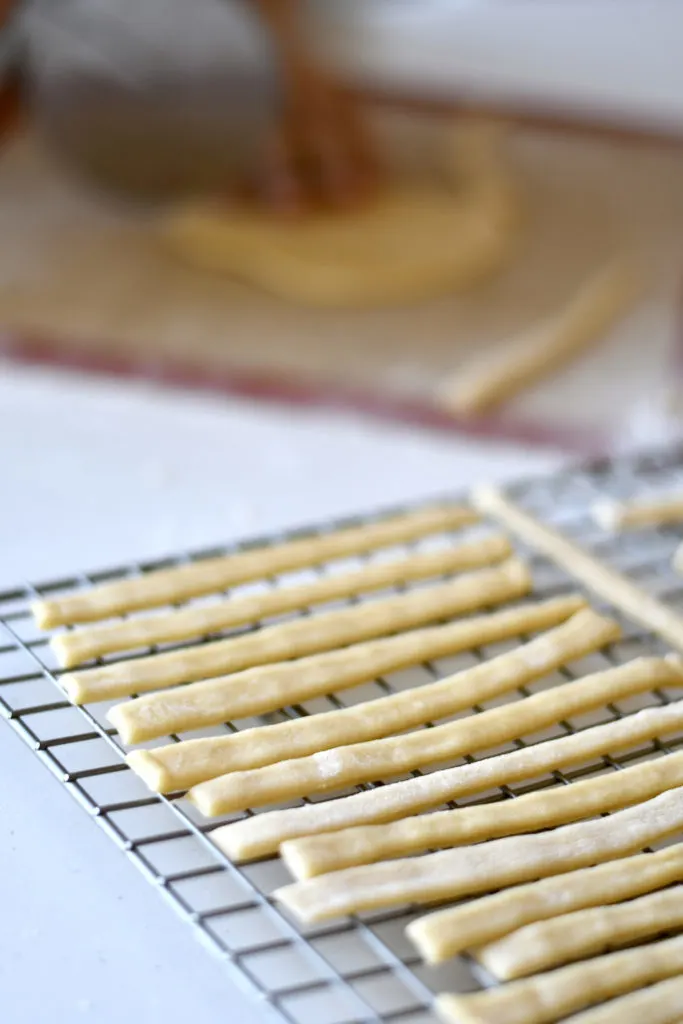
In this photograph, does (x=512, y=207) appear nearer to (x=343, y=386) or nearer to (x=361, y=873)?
(x=343, y=386)

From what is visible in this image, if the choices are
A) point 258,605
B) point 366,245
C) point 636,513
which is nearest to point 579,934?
point 258,605

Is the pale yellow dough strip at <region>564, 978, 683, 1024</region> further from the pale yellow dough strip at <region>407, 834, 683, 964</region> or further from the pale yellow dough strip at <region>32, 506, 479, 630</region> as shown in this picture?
the pale yellow dough strip at <region>32, 506, 479, 630</region>

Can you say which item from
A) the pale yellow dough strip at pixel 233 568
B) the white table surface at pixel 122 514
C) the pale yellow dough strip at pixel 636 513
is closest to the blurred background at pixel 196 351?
the white table surface at pixel 122 514

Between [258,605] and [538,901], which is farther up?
[258,605]

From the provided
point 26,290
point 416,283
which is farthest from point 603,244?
point 26,290

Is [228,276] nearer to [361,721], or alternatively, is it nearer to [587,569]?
[587,569]

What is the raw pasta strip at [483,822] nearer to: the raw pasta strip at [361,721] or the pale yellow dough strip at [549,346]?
the raw pasta strip at [361,721]
